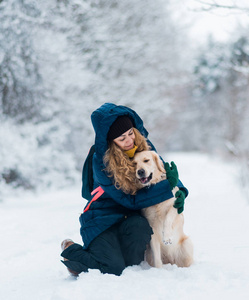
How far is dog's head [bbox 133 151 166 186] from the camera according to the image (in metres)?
2.76

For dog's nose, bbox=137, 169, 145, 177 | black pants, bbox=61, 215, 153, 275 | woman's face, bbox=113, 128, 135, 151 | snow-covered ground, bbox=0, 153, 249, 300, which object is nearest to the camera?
snow-covered ground, bbox=0, 153, 249, 300

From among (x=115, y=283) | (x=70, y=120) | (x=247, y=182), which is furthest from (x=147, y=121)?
(x=115, y=283)

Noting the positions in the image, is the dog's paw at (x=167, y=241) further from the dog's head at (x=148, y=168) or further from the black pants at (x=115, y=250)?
the dog's head at (x=148, y=168)

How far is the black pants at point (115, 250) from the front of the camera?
264 centimetres

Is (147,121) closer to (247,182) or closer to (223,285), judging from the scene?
(247,182)

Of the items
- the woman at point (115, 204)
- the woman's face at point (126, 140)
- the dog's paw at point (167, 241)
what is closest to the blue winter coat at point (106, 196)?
the woman at point (115, 204)

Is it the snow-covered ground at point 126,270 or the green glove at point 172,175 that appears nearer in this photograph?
the snow-covered ground at point 126,270

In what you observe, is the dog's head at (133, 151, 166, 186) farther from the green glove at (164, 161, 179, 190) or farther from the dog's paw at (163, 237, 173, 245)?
the dog's paw at (163, 237, 173, 245)

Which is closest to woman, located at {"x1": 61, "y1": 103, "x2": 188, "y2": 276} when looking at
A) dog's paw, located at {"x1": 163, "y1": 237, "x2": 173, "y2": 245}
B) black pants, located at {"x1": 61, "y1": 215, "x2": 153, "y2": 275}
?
black pants, located at {"x1": 61, "y1": 215, "x2": 153, "y2": 275}

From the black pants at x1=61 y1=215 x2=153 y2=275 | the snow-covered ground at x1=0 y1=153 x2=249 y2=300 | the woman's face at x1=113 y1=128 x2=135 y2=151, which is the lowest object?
the snow-covered ground at x1=0 y1=153 x2=249 y2=300

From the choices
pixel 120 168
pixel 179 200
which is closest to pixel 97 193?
pixel 120 168

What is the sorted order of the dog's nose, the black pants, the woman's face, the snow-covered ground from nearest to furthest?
the snow-covered ground < the black pants < the dog's nose < the woman's face

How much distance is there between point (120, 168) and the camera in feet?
9.07

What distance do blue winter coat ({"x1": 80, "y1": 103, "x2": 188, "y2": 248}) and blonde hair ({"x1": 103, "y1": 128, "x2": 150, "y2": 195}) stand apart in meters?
0.04
